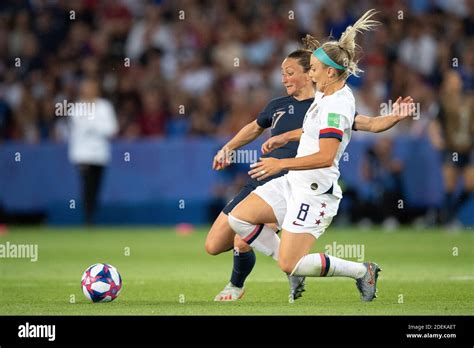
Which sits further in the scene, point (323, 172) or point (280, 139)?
point (280, 139)

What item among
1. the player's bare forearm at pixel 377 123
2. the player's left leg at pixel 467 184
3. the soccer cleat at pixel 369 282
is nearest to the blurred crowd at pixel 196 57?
the player's left leg at pixel 467 184

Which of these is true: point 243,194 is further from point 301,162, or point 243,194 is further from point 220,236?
point 301,162

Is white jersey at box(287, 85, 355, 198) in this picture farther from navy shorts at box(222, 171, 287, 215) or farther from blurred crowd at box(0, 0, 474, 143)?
blurred crowd at box(0, 0, 474, 143)

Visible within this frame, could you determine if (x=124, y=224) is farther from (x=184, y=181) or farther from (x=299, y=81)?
(x=299, y=81)

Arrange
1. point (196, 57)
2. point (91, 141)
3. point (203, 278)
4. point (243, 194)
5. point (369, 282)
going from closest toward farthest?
1. point (369, 282)
2. point (243, 194)
3. point (203, 278)
4. point (91, 141)
5. point (196, 57)

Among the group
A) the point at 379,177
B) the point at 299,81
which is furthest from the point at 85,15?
the point at 299,81

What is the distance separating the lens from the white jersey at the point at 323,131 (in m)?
9.40

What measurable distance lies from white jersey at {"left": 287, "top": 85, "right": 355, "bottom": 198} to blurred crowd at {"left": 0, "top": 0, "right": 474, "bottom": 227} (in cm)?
991

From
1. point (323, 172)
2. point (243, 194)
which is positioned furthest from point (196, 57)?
point (323, 172)

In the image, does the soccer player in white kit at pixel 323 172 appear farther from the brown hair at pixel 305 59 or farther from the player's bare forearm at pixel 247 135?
the player's bare forearm at pixel 247 135

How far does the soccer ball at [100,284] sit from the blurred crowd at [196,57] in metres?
10.00

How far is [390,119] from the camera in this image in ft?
31.3

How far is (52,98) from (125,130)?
171cm

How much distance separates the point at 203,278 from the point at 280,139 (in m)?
2.80
